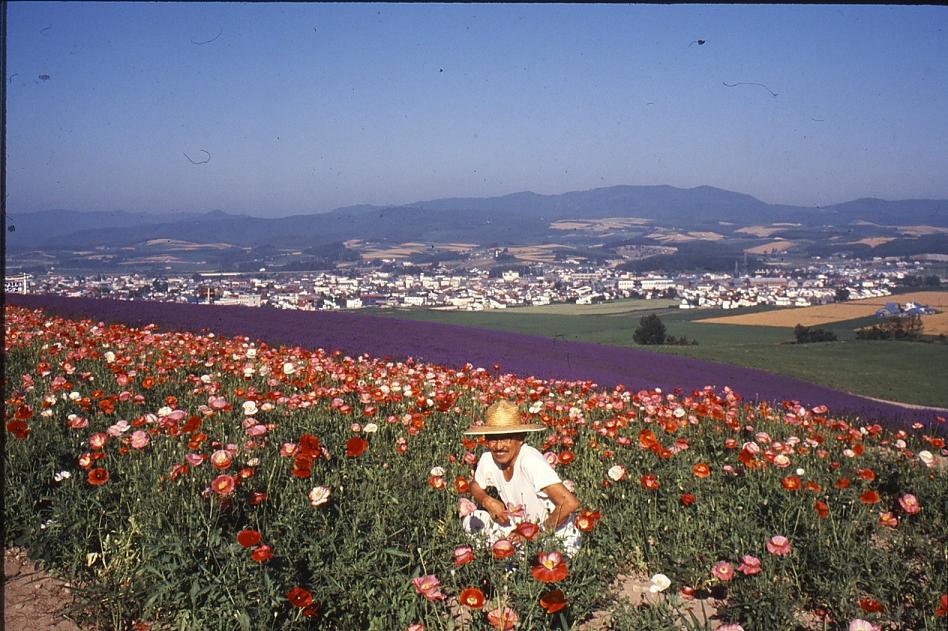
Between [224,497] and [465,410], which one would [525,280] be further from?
[224,497]

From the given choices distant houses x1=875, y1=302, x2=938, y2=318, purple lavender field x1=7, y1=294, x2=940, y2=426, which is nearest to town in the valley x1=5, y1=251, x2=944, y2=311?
purple lavender field x1=7, y1=294, x2=940, y2=426

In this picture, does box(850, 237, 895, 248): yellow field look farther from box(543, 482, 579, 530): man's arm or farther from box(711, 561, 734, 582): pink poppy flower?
box(711, 561, 734, 582): pink poppy flower

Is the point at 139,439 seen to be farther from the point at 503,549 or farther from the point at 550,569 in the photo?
the point at 550,569

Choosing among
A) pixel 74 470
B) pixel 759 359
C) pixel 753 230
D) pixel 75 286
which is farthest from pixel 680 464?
pixel 753 230

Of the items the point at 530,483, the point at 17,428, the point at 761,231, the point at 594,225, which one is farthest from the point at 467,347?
the point at 594,225

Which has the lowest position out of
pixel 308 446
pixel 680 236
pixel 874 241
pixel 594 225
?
pixel 308 446

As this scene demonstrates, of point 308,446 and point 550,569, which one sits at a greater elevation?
point 308,446

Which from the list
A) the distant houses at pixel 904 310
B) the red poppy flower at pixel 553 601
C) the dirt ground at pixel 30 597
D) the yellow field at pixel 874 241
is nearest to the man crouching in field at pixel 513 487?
the red poppy flower at pixel 553 601
